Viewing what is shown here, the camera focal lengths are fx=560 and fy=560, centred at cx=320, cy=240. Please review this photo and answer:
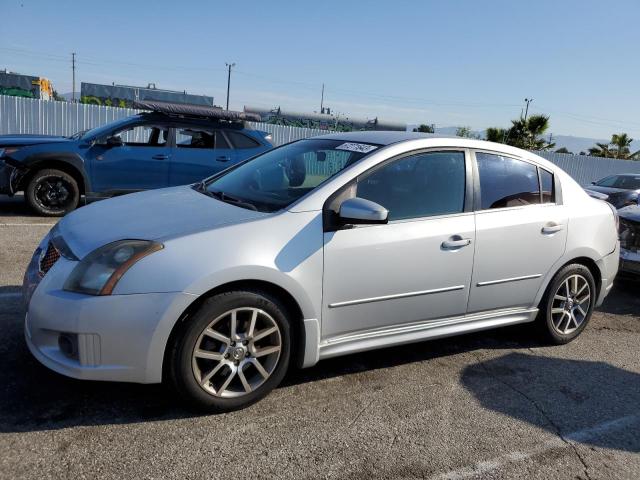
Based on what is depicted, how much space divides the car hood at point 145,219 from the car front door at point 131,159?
16.6 ft

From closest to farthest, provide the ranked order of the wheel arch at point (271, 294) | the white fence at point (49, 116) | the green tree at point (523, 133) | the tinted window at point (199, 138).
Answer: the wheel arch at point (271, 294), the tinted window at point (199, 138), the white fence at point (49, 116), the green tree at point (523, 133)

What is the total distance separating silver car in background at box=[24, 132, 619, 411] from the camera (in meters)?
2.84

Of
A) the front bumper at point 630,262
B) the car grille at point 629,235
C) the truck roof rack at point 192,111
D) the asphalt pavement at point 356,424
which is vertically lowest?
the asphalt pavement at point 356,424

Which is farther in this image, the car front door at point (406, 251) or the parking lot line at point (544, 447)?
the car front door at point (406, 251)

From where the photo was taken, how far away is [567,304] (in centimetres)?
450

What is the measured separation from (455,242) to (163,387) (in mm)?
Answer: 2060

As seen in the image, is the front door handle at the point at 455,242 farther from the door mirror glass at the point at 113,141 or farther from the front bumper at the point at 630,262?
the door mirror glass at the point at 113,141

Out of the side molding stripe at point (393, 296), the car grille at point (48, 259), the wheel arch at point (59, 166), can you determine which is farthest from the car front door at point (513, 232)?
the wheel arch at point (59, 166)

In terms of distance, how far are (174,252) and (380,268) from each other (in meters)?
1.25

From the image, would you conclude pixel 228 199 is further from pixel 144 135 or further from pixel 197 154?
pixel 197 154

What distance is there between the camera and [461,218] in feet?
12.5

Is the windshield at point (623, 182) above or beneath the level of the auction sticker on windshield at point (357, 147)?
beneath

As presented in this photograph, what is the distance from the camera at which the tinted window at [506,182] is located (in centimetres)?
400

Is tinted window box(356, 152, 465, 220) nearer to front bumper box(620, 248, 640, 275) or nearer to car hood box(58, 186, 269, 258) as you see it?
car hood box(58, 186, 269, 258)
